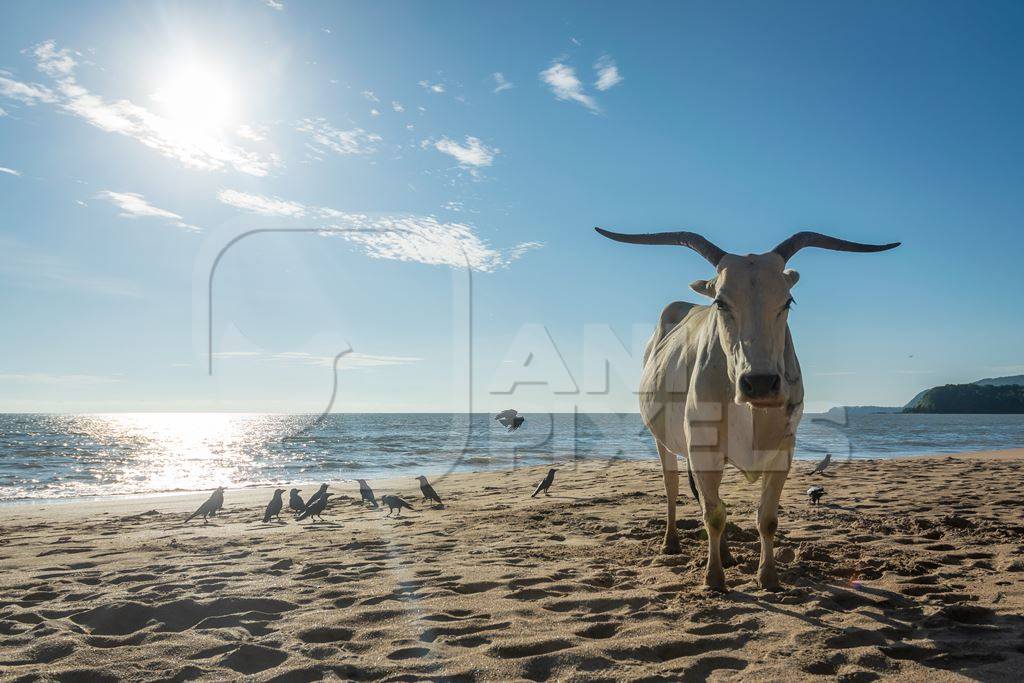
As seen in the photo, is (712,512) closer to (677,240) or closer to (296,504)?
(677,240)

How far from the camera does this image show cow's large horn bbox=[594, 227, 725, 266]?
465 centimetres

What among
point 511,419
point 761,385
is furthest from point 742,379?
point 511,419

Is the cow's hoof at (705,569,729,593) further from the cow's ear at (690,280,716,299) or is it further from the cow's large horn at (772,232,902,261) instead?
the cow's large horn at (772,232,902,261)

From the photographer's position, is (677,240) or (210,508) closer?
(677,240)

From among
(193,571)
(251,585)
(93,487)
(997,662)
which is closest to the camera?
(997,662)

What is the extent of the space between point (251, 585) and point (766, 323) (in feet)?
14.7

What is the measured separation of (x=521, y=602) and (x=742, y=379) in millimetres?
2279

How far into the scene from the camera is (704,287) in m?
4.59

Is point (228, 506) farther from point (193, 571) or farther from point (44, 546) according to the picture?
point (193, 571)

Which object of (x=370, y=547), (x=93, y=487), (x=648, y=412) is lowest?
(x=93, y=487)

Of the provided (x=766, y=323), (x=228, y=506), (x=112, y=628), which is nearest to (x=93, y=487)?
(x=228, y=506)

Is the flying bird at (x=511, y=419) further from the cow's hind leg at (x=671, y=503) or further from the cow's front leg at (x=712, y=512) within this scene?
the cow's front leg at (x=712, y=512)

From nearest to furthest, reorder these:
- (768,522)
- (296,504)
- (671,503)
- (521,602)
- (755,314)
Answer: (755,314), (521,602), (768,522), (671,503), (296,504)

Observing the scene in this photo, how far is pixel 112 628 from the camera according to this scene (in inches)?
166
